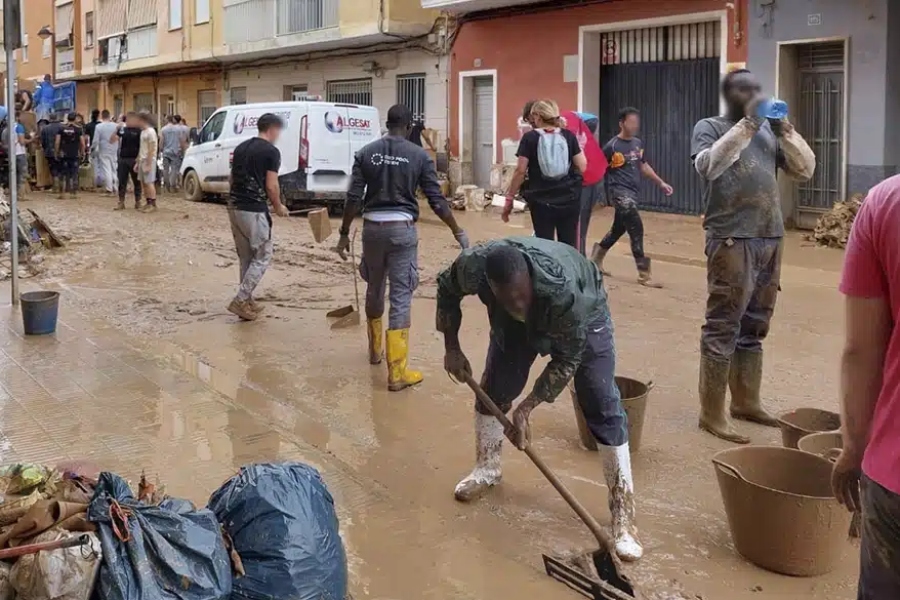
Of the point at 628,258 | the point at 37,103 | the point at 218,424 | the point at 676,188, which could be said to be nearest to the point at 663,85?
the point at 676,188

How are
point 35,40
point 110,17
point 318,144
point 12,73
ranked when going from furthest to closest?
point 35,40 < point 110,17 < point 318,144 < point 12,73

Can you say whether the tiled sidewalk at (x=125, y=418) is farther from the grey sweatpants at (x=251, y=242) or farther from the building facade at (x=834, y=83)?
the building facade at (x=834, y=83)

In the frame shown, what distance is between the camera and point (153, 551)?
9.86ft

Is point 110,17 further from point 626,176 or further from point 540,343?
point 540,343

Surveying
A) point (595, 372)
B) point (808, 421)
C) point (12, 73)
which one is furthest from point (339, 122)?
point (595, 372)

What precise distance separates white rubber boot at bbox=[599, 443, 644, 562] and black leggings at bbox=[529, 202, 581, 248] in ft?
13.5

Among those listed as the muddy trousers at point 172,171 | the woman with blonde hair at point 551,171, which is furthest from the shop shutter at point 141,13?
the woman with blonde hair at point 551,171

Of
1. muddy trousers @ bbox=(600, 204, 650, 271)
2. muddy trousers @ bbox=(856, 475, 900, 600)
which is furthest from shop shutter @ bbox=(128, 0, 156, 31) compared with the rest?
muddy trousers @ bbox=(856, 475, 900, 600)

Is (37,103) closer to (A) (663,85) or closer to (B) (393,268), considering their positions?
(A) (663,85)

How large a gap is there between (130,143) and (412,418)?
13.6 metres

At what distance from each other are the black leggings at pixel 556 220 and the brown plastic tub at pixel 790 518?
14.1ft

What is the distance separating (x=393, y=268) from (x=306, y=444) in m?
1.52

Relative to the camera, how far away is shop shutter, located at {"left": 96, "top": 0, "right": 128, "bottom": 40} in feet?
108

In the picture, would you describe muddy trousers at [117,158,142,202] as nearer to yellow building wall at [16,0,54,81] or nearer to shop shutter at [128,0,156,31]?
shop shutter at [128,0,156,31]
